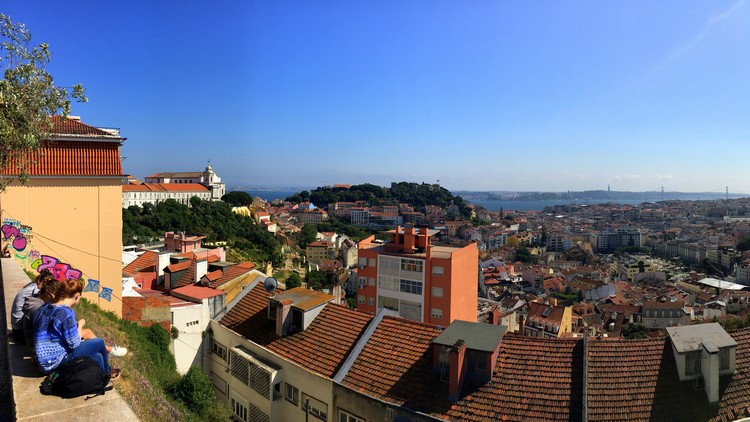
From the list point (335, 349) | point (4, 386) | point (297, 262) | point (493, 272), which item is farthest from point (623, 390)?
point (493, 272)

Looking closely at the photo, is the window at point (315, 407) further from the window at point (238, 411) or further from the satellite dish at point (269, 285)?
the satellite dish at point (269, 285)

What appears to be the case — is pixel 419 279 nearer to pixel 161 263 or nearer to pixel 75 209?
pixel 161 263

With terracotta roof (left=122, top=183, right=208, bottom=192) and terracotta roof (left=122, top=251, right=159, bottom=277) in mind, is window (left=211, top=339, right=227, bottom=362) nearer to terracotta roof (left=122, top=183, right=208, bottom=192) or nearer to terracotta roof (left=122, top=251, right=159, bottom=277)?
terracotta roof (left=122, top=251, right=159, bottom=277)

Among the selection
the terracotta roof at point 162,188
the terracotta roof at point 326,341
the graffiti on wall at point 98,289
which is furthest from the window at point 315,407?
the terracotta roof at point 162,188

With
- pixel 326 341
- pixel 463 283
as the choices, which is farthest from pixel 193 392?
pixel 463 283

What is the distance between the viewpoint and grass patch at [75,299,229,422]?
4.76 meters

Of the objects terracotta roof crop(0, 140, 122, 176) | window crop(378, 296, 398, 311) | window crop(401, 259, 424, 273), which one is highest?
terracotta roof crop(0, 140, 122, 176)

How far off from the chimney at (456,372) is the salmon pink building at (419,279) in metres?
11.7

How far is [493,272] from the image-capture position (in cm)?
6612

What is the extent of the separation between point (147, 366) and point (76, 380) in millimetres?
5914

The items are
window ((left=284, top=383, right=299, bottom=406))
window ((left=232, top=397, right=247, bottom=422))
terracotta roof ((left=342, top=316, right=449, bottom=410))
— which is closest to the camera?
terracotta roof ((left=342, top=316, right=449, bottom=410))

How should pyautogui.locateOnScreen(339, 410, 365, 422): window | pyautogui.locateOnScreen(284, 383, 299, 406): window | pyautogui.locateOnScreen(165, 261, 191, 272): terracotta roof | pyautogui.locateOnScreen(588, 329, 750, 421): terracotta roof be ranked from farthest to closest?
1. pyautogui.locateOnScreen(165, 261, 191, 272): terracotta roof
2. pyautogui.locateOnScreen(284, 383, 299, 406): window
3. pyautogui.locateOnScreen(339, 410, 365, 422): window
4. pyautogui.locateOnScreen(588, 329, 750, 421): terracotta roof

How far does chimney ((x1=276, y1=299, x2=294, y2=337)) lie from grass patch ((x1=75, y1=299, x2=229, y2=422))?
180 centimetres

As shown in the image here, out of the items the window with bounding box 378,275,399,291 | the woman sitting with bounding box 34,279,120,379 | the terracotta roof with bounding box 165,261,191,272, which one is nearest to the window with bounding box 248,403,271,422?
the woman sitting with bounding box 34,279,120,379
